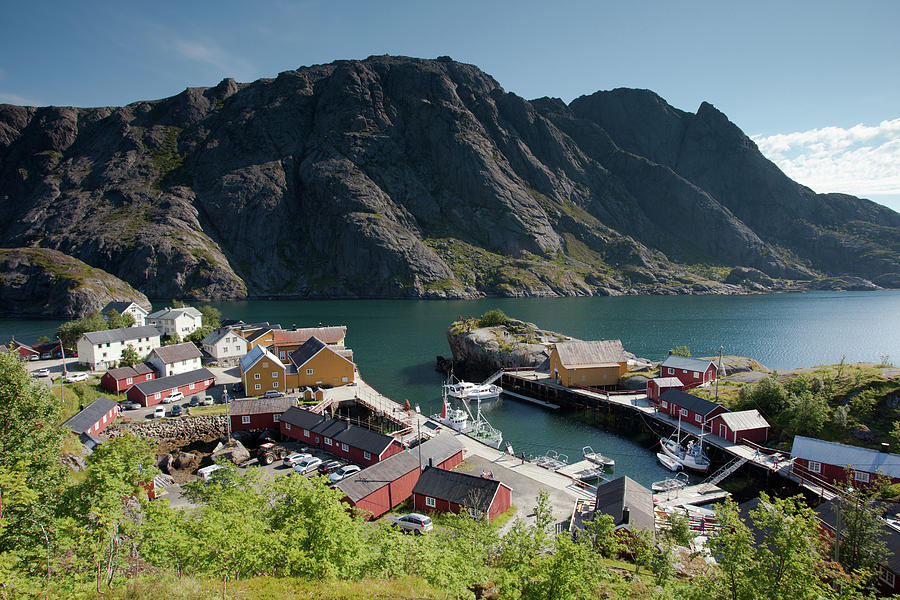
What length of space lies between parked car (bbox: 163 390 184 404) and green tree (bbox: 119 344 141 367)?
14857mm

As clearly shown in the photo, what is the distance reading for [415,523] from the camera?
25.9 metres

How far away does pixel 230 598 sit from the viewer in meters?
11.1

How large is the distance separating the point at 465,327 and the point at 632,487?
5112 centimetres

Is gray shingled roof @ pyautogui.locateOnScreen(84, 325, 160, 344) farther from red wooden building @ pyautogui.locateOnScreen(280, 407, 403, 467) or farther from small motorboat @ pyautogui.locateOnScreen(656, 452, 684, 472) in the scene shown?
small motorboat @ pyautogui.locateOnScreen(656, 452, 684, 472)

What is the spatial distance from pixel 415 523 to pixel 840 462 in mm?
29708

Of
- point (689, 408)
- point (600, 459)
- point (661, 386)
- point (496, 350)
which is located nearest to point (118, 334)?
point (496, 350)

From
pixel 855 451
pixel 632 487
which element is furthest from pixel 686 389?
pixel 632 487

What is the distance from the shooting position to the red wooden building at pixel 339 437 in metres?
36.0

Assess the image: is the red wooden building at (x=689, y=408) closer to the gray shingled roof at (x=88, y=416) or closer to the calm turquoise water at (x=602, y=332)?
the calm turquoise water at (x=602, y=332)

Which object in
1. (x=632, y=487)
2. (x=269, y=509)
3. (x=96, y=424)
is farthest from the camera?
(x=96, y=424)

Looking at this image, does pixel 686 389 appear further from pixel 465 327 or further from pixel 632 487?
pixel 465 327

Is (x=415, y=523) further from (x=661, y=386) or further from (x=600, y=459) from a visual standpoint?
(x=661, y=386)

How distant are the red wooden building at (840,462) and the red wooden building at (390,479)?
25665 mm

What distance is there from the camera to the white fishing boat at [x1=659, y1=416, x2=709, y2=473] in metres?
38.2
